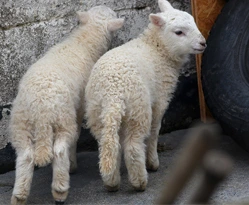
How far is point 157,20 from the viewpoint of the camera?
16.4 feet

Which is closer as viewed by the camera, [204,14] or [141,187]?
[141,187]

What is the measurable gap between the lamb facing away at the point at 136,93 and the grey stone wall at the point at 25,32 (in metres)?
0.71

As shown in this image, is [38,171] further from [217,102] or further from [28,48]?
[217,102]

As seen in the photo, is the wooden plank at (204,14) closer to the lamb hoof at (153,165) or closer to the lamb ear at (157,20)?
the lamb ear at (157,20)

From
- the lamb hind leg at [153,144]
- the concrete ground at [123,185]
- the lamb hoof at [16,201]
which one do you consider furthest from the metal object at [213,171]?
the lamb hind leg at [153,144]

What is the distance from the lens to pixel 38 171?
5250mm

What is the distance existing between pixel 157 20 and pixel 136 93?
2.88ft

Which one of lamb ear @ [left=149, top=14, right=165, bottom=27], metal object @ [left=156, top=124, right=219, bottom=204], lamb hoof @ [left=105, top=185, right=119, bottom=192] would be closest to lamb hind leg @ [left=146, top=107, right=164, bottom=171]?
lamb hoof @ [left=105, top=185, right=119, bottom=192]

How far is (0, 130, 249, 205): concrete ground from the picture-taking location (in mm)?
4547

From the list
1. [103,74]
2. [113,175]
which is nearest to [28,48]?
[103,74]

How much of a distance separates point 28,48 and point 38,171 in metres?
1.03

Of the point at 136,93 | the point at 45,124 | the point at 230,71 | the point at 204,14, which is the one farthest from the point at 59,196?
the point at 204,14

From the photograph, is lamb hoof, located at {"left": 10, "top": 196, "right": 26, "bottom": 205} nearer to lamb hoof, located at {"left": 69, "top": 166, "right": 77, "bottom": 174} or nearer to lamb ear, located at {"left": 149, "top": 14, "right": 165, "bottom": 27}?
lamb hoof, located at {"left": 69, "top": 166, "right": 77, "bottom": 174}

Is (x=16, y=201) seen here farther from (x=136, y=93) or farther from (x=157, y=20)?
(x=157, y=20)
